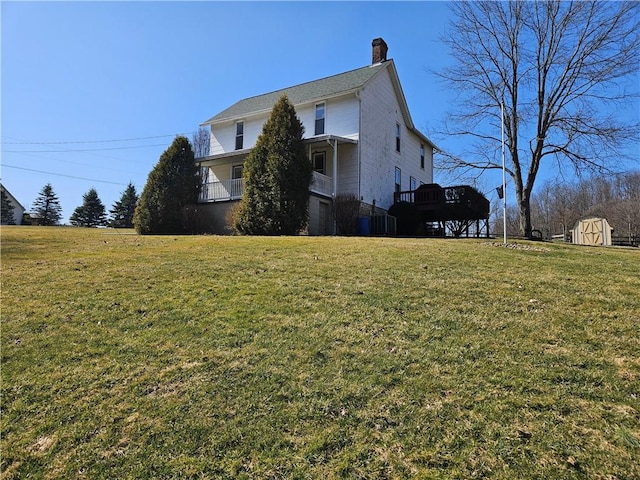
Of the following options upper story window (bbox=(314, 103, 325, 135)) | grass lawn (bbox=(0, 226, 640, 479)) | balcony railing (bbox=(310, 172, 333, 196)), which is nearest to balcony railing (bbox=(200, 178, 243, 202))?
balcony railing (bbox=(310, 172, 333, 196))

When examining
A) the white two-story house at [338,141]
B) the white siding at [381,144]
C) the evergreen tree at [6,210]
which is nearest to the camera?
the white two-story house at [338,141]

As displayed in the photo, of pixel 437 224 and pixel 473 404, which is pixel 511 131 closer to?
pixel 437 224

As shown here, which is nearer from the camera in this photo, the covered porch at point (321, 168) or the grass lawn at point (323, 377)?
the grass lawn at point (323, 377)

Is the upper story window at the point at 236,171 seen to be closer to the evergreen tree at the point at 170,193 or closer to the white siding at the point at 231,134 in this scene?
the white siding at the point at 231,134

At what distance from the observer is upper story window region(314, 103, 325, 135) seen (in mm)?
19094

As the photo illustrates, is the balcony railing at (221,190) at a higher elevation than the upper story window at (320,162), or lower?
lower

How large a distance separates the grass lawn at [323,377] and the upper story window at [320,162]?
12866 millimetres

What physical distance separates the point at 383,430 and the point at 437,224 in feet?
69.5

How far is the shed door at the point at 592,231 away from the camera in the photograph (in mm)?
21658

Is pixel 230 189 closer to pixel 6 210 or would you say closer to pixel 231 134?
pixel 231 134

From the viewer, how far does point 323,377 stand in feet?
11.5

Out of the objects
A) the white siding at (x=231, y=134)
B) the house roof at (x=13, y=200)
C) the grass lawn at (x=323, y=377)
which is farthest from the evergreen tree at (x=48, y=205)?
the grass lawn at (x=323, y=377)

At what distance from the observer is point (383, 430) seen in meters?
2.83

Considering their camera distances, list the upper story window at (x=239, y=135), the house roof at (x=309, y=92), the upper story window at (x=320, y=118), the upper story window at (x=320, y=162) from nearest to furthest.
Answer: the upper story window at (x=320, y=162) → the house roof at (x=309, y=92) → the upper story window at (x=320, y=118) → the upper story window at (x=239, y=135)
